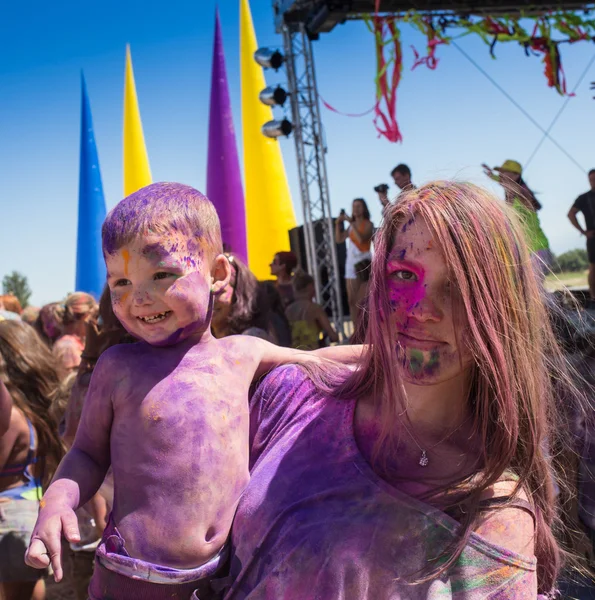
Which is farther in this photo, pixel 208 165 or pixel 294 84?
pixel 208 165

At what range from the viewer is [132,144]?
42.6ft

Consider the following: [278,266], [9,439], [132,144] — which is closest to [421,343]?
[9,439]

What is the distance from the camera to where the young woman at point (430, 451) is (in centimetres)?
107

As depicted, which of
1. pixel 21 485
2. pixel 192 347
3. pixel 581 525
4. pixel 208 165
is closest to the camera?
pixel 192 347

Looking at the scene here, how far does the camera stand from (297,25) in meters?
8.44

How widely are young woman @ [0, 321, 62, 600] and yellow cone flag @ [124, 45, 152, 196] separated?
998cm

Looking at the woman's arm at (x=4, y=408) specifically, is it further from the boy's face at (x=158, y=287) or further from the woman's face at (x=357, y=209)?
the woman's face at (x=357, y=209)

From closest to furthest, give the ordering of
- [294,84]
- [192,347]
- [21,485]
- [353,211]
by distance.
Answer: [192,347] → [21,485] → [353,211] → [294,84]

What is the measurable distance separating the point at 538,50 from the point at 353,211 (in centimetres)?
319

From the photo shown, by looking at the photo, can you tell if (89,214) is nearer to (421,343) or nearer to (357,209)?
(357,209)

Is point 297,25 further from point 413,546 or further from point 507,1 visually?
point 413,546

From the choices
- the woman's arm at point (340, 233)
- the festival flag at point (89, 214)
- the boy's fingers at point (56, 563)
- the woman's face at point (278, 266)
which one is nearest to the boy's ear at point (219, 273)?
the boy's fingers at point (56, 563)

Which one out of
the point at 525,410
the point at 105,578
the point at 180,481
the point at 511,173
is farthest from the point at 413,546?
the point at 511,173

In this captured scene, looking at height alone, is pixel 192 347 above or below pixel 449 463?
above
